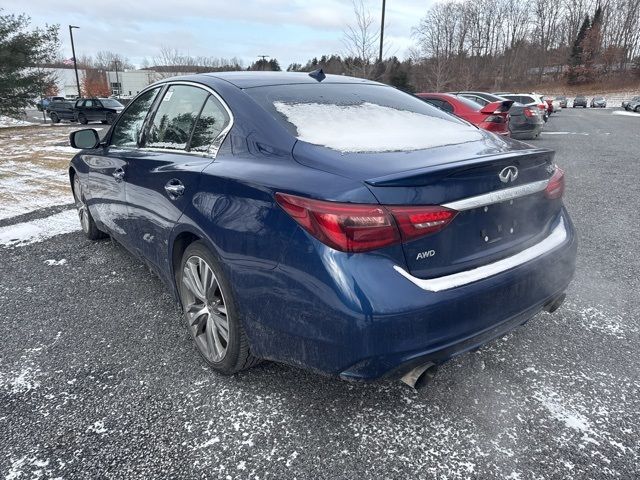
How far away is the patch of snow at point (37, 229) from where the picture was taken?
4.79 m

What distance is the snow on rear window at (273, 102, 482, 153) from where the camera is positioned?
210 centimetres

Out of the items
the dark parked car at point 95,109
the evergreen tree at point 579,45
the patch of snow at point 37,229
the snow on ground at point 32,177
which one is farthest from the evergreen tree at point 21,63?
the evergreen tree at point 579,45

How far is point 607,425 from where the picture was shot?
6.67 feet

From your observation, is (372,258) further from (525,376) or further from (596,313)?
(596,313)

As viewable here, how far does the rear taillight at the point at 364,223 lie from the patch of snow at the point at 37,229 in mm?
4200

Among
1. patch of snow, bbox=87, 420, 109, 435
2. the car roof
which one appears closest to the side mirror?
the car roof

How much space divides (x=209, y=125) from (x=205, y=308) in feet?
3.24

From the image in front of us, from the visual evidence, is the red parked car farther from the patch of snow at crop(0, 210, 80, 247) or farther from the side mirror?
the side mirror

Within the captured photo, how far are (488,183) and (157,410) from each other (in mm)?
1814

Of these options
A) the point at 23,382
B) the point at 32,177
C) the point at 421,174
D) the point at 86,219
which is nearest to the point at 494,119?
the point at 86,219

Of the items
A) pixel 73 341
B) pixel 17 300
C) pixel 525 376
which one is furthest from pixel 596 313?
pixel 17 300

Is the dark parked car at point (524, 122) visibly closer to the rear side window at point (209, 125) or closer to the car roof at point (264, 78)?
the car roof at point (264, 78)

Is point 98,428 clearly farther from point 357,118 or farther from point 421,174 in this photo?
point 357,118

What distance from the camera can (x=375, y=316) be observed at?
1.65 meters
